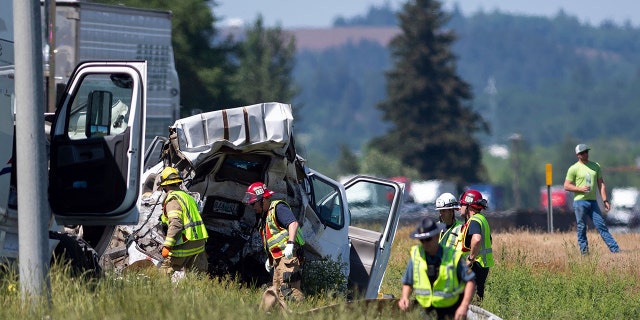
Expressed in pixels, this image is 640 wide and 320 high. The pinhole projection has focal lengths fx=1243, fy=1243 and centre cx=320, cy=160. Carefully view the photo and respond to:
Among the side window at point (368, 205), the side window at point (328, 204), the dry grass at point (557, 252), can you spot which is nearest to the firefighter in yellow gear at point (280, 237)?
the side window at point (328, 204)

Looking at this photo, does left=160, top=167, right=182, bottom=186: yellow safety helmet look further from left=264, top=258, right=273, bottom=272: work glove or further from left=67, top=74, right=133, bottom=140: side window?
left=264, top=258, right=273, bottom=272: work glove

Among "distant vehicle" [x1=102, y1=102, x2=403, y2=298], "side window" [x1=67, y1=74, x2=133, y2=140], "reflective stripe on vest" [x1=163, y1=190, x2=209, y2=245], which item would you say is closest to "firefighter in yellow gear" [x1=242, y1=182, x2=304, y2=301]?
"reflective stripe on vest" [x1=163, y1=190, x2=209, y2=245]

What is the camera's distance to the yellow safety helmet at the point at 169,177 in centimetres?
1283

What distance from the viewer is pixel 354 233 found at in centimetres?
1492

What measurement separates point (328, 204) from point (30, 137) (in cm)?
510

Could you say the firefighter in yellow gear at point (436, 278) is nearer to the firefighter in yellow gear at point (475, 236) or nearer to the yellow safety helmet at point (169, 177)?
the firefighter in yellow gear at point (475, 236)

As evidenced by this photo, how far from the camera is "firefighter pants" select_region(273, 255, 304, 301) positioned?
41.9ft

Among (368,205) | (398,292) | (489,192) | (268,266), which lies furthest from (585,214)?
(489,192)

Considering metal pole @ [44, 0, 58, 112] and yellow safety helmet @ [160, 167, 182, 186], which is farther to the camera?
metal pole @ [44, 0, 58, 112]

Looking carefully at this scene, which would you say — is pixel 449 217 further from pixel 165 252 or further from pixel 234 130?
pixel 165 252

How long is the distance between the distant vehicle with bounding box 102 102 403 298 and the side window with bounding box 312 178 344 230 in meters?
0.01

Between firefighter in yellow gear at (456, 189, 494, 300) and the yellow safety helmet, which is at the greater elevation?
the yellow safety helmet

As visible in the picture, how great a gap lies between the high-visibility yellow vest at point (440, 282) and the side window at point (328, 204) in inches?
176

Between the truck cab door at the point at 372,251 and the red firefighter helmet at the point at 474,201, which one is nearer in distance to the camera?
the red firefighter helmet at the point at 474,201
